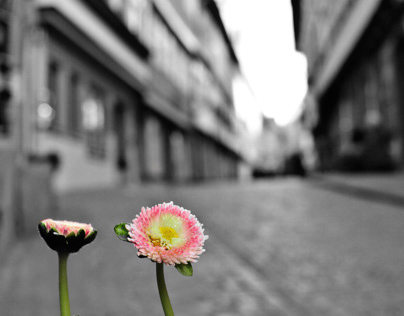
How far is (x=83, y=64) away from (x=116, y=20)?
194 cm

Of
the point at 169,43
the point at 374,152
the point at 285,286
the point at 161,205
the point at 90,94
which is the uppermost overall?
the point at 169,43

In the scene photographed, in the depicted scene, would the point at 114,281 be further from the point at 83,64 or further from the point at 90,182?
the point at 83,64

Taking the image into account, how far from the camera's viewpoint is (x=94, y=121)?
16750mm

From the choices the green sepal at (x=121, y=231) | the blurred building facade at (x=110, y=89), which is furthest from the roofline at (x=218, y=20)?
the green sepal at (x=121, y=231)

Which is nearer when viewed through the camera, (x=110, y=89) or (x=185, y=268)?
(x=185, y=268)

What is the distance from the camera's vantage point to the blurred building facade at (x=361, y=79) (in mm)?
14336

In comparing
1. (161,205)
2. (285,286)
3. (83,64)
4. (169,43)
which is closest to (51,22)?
(83,64)

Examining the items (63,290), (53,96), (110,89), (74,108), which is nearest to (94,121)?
(74,108)

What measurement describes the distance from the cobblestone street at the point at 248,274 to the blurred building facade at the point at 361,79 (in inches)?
336

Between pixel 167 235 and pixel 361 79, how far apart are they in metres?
20.4

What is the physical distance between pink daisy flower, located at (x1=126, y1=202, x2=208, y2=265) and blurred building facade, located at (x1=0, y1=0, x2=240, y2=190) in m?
4.41

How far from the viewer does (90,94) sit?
54.5 feet

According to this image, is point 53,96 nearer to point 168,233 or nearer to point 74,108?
point 74,108

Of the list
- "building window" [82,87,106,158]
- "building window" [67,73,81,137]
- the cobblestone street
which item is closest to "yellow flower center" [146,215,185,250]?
the cobblestone street
